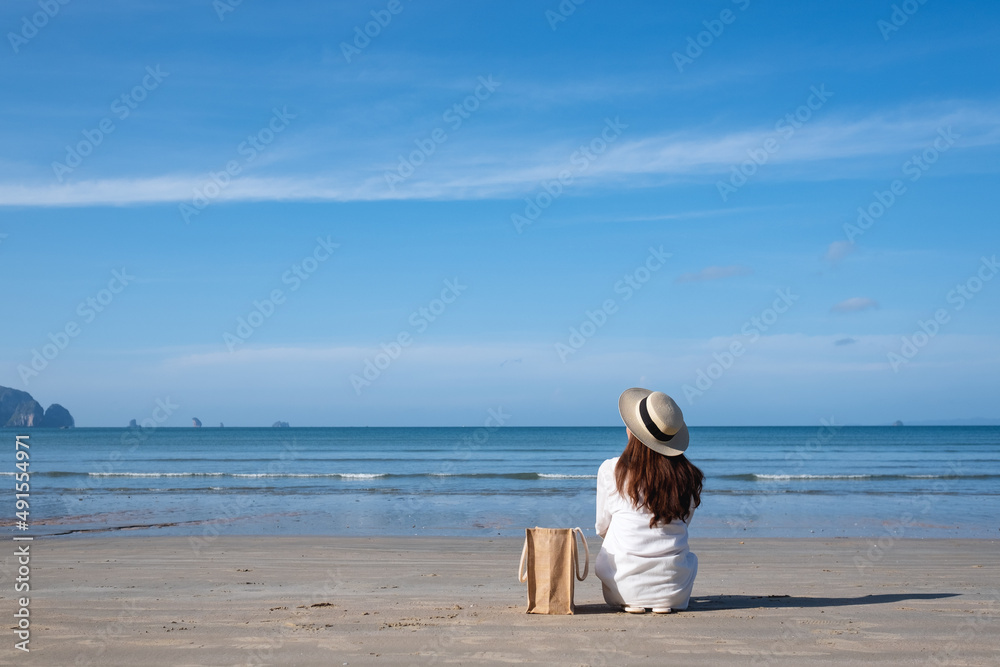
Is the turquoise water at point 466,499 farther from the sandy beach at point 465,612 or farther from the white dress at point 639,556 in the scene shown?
the white dress at point 639,556

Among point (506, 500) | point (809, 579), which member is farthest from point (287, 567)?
point (506, 500)

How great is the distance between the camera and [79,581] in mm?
8383

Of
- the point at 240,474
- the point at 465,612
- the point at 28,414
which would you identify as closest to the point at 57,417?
the point at 28,414

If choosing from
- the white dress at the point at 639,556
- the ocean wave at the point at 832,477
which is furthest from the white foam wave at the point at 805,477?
the white dress at the point at 639,556

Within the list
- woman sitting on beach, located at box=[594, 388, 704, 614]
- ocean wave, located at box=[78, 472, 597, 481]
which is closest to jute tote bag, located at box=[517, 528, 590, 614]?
woman sitting on beach, located at box=[594, 388, 704, 614]

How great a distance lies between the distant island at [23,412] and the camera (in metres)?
151

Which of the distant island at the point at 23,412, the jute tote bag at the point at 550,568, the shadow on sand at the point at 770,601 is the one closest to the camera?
the jute tote bag at the point at 550,568

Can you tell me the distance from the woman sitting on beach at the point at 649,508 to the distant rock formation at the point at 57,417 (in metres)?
171

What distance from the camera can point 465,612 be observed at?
6.30m

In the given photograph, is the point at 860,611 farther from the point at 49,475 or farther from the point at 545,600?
the point at 49,475

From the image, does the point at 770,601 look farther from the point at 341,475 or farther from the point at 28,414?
the point at 28,414

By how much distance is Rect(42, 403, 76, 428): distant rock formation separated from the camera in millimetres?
154375

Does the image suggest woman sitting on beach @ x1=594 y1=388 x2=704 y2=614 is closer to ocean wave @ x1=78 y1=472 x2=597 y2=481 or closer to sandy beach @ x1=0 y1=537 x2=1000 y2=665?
sandy beach @ x1=0 y1=537 x2=1000 y2=665

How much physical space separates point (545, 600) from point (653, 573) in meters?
0.81
